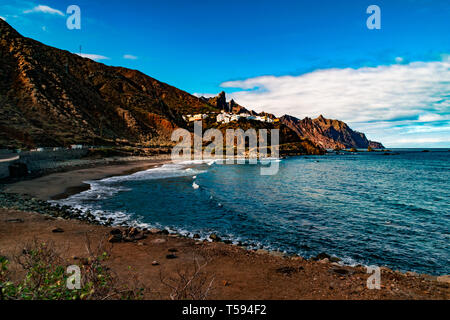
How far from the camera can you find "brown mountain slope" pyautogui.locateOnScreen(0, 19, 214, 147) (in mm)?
65062

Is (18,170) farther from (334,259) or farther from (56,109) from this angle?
(56,109)

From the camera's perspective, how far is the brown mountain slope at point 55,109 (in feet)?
213

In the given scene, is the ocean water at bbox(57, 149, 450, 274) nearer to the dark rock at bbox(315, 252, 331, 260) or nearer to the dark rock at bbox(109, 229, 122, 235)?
the dark rock at bbox(315, 252, 331, 260)

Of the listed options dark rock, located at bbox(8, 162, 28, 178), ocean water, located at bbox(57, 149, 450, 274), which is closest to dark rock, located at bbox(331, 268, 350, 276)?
ocean water, located at bbox(57, 149, 450, 274)

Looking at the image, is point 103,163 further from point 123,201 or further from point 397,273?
point 397,273

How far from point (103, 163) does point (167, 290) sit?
2241 inches

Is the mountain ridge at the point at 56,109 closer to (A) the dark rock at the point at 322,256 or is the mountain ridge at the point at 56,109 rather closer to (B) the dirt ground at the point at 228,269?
(B) the dirt ground at the point at 228,269

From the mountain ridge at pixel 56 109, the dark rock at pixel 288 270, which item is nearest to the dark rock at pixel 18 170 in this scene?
the mountain ridge at pixel 56 109

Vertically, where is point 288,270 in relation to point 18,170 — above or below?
below

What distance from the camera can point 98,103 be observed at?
111812 millimetres

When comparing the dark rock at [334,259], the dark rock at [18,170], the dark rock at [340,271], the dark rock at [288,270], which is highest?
the dark rock at [18,170]

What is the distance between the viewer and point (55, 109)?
8112 centimetres

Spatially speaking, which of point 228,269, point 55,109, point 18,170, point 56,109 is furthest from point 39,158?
point 56,109

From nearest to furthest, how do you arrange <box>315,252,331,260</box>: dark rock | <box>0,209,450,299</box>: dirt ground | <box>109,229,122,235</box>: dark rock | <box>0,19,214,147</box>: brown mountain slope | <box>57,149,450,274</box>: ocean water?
<box>0,209,450,299</box>: dirt ground, <box>315,252,331,260</box>: dark rock, <box>57,149,450,274</box>: ocean water, <box>109,229,122,235</box>: dark rock, <box>0,19,214,147</box>: brown mountain slope
